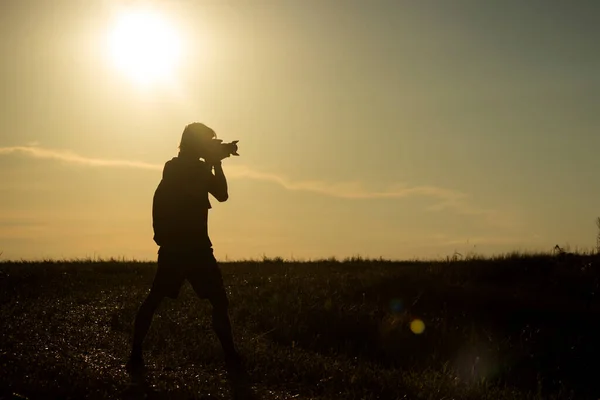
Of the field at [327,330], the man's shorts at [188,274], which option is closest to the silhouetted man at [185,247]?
the man's shorts at [188,274]

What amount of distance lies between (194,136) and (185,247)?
52.1 inches

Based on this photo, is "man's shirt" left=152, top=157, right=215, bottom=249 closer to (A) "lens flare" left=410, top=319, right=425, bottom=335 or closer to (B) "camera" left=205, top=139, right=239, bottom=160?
(B) "camera" left=205, top=139, right=239, bottom=160

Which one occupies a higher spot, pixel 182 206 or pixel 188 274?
pixel 182 206

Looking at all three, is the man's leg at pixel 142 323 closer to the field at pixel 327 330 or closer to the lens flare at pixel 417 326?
the field at pixel 327 330

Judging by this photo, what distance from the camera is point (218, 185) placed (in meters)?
8.84

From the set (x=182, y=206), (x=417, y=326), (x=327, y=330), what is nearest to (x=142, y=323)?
(x=182, y=206)

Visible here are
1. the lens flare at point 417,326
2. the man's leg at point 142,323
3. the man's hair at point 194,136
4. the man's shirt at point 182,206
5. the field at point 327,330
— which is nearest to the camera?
the field at point 327,330

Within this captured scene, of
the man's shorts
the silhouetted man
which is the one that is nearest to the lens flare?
the silhouetted man

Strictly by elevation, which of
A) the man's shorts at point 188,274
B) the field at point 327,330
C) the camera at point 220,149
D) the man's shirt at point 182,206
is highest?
the camera at point 220,149

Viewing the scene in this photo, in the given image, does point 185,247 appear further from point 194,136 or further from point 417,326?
point 417,326

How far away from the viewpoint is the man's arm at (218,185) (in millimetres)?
8820

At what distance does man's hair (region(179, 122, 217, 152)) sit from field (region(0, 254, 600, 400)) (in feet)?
8.47

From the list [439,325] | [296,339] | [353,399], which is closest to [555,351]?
[439,325]

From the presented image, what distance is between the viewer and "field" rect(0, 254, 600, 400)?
8.22 meters
